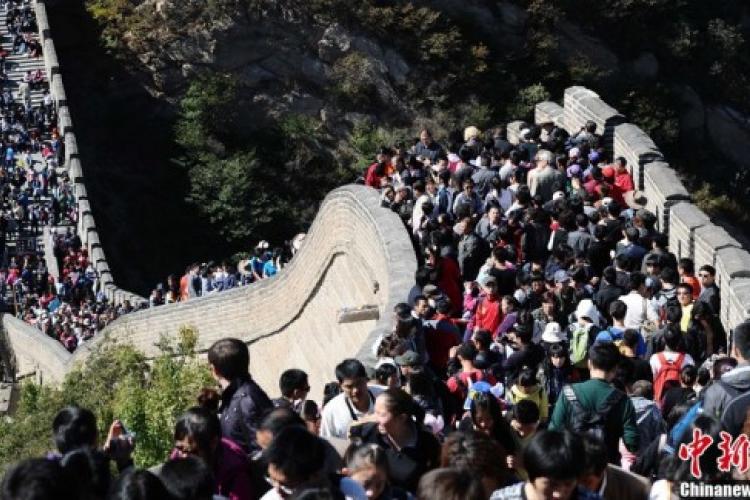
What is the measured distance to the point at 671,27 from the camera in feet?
144

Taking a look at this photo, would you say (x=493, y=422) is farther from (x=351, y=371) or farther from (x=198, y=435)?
(x=198, y=435)

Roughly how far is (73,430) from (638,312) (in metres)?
5.59

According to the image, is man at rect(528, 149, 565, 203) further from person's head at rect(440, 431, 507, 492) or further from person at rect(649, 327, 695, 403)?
person's head at rect(440, 431, 507, 492)

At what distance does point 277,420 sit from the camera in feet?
28.6

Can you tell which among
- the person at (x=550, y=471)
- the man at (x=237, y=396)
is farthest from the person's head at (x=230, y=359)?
the person at (x=550, y=471)

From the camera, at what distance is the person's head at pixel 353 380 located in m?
9.73

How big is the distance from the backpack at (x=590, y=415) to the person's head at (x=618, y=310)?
295cm

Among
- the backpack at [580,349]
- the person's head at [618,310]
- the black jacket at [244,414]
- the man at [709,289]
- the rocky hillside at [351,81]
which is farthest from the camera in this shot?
the rocky hillside at [351,81]

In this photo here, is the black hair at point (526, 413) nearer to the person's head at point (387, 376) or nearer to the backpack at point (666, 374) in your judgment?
the person's head at point (387, 376)

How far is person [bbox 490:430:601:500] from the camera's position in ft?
24.8

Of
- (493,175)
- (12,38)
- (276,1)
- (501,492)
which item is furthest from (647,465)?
(12,38)

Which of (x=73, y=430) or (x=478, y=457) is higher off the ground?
(x=73, y=430)

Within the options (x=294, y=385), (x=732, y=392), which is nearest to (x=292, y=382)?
(x=294, y=385)

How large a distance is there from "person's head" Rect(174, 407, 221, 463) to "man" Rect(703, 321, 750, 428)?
2642 millimetres
